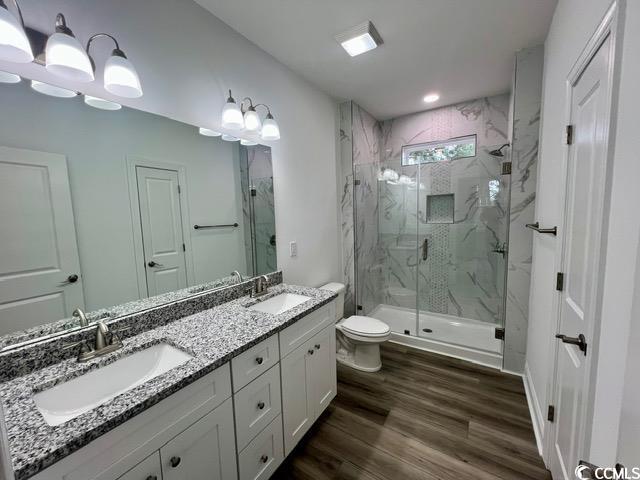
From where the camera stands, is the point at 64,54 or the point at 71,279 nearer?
the point at 64,54

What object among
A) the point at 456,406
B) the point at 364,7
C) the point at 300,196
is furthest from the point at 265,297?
the point at 364,7

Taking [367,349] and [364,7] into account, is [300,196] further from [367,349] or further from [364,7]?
[367,349]

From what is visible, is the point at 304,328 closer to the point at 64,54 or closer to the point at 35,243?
the point at 35,243

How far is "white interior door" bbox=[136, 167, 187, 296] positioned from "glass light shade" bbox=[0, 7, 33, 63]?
515 millimetres

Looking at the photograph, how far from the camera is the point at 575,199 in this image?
1.16 metres

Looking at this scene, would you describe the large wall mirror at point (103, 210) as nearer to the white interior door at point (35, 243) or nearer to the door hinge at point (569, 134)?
the white interior door at point (35, 243)

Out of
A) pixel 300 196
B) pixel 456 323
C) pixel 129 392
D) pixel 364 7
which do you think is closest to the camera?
pixel 129 392

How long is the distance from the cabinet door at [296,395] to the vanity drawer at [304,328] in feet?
0.14

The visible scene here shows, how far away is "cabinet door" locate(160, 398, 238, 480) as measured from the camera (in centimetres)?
91

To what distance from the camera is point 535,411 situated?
1.79 meters

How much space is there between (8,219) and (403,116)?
369cm

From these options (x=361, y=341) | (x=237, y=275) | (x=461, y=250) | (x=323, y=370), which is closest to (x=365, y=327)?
(x=361, y=341)

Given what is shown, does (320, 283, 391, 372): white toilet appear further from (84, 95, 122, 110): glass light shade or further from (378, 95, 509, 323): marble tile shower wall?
(84, 95, 122, 110): glass light shade

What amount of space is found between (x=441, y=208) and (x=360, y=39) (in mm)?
2066
